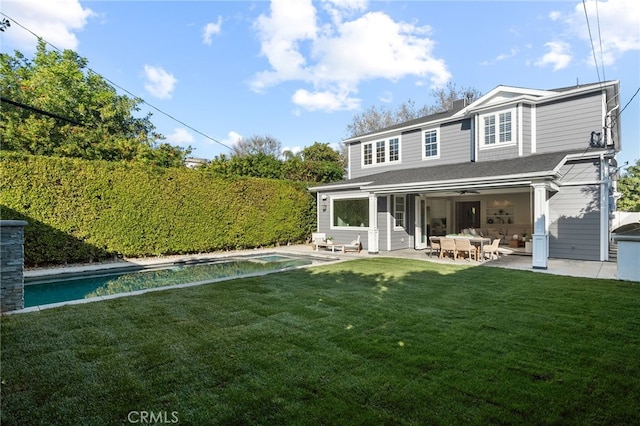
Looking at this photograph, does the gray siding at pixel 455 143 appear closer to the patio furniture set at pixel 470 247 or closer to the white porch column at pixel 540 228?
the patio furniture set at pixel 470 247

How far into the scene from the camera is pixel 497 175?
34.4 ft

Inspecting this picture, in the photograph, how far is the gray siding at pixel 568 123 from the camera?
1183 centimetres

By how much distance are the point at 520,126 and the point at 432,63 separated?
908 centimetres

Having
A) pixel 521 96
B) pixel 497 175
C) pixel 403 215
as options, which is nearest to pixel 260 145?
pixel 403 215

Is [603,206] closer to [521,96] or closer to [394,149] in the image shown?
[521,96]

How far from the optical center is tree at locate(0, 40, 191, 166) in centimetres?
1593

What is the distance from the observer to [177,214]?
1381cm

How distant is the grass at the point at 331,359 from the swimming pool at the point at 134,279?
78.1 inches

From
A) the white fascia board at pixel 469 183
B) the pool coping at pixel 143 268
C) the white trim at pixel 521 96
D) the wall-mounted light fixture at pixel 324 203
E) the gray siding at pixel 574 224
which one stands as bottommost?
the pool coping at pixel 143 268

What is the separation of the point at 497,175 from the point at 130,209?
12.9m

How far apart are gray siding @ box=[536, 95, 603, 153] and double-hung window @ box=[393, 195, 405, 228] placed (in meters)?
5.72

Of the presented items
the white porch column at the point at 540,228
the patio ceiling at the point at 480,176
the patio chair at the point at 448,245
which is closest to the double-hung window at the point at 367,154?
the patio ceiling at the point at 480,176

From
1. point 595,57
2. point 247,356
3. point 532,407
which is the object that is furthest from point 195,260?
point 595,57

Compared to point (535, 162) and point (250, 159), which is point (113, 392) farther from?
point (250, 159)
